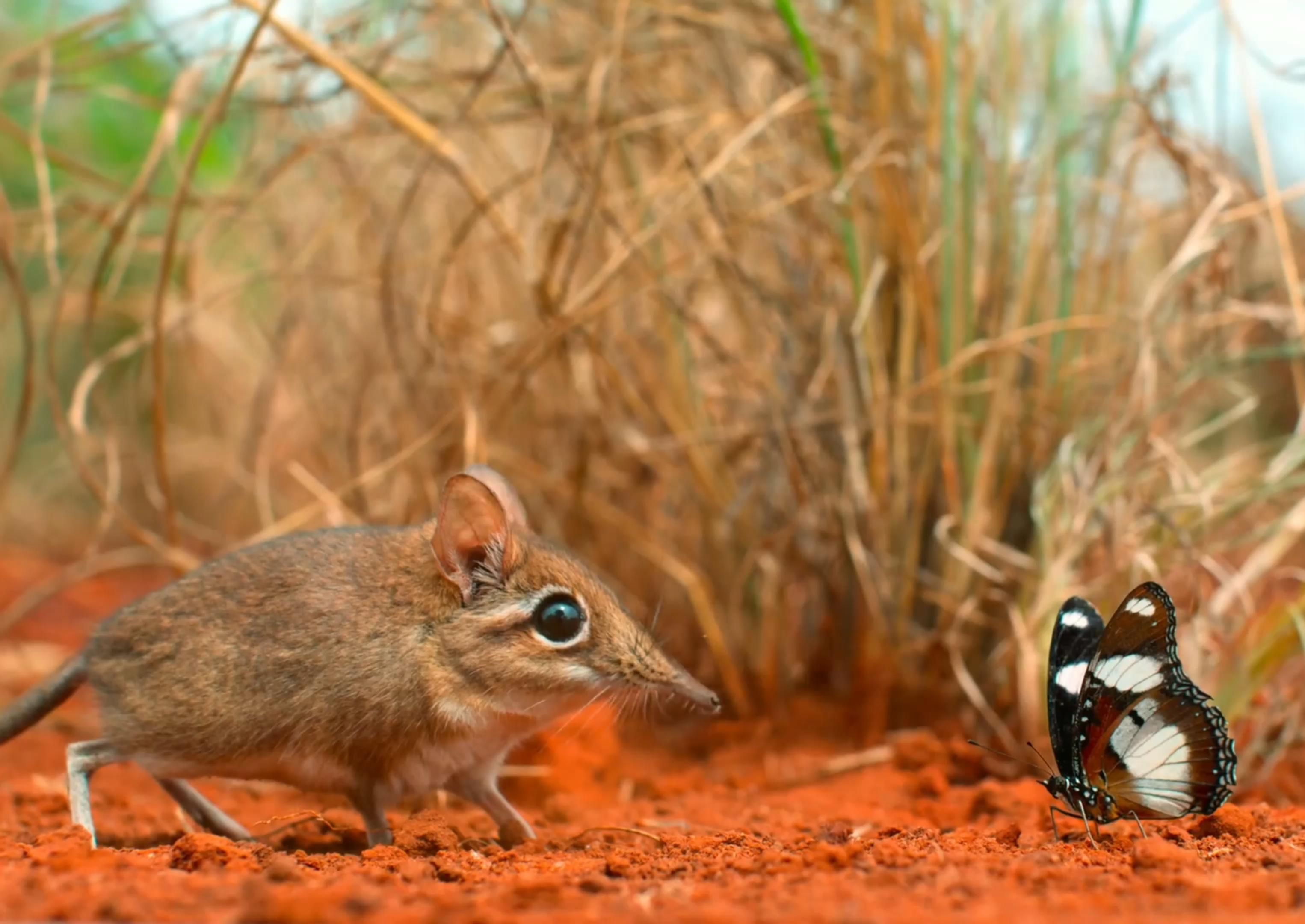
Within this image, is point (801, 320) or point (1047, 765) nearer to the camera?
point (1047, 765)

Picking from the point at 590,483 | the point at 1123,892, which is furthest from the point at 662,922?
the point at 590,483

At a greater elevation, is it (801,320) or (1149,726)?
(801,320)

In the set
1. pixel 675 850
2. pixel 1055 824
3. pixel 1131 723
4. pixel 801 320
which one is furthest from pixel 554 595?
pixel 801 320

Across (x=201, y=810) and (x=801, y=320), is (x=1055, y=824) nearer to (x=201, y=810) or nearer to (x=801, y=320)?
(x=201, y=810)

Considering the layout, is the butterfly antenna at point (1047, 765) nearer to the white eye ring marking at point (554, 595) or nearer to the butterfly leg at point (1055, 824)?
the butterfly leg at point (1055, 824)

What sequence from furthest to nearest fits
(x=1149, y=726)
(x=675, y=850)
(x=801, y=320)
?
(x=801, y=320)
(x=1149, y=726)
(x=675, y=850)

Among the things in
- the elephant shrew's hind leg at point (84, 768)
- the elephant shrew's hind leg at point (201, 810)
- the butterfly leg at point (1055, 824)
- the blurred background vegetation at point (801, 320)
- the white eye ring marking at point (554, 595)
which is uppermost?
the blurred background vegetation at point (801, 320)

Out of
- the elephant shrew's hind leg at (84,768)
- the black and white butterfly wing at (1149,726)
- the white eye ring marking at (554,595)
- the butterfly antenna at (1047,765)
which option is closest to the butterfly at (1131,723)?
the black and white butterfly wing at (1149,726)

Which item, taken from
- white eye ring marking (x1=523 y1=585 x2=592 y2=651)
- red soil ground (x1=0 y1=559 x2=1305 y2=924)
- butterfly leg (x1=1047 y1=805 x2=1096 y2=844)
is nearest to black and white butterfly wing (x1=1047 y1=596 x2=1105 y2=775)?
butterfly leg (x1=1047 y1=805 x2=1096 y2=844)
